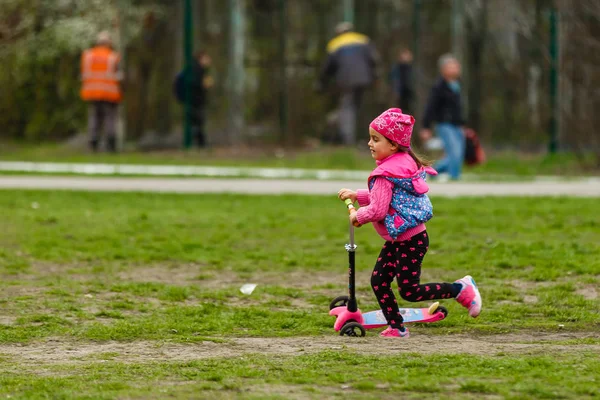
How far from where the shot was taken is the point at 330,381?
19.5 feet

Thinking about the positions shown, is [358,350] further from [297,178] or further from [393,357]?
[297,178]

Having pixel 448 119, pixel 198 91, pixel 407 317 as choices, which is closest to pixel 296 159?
pixel 198 91

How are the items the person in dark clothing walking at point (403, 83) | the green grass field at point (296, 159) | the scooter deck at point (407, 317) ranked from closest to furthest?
the scooter deck at point (407, 317)
the green grass field at point (296, 159)
the person in dark clothing walking at point (403, 83)

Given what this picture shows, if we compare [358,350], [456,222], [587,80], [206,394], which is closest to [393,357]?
[358,350]

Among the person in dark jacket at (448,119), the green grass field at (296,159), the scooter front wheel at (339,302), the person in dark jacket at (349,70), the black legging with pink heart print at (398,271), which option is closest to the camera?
the black legging with pink heart print at (398,271)

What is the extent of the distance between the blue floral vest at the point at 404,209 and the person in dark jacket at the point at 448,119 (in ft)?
31.6

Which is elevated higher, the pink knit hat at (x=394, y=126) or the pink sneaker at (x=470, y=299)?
the pink knit hat at (x=394, y=126)

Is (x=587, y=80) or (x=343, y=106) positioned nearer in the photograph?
(x=587, y=80)

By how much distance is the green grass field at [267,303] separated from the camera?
597 cm

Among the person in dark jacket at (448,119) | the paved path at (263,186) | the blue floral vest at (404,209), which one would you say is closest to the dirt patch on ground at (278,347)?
the blue floral vest at (404,209)

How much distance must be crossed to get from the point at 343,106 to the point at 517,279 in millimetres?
12651

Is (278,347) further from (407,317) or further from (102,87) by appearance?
(102,87)

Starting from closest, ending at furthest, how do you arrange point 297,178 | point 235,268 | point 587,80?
point 235,268 < point 297,178 < point 587,80

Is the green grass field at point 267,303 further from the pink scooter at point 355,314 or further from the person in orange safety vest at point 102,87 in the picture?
the person in orange safety vest at point 102,87
